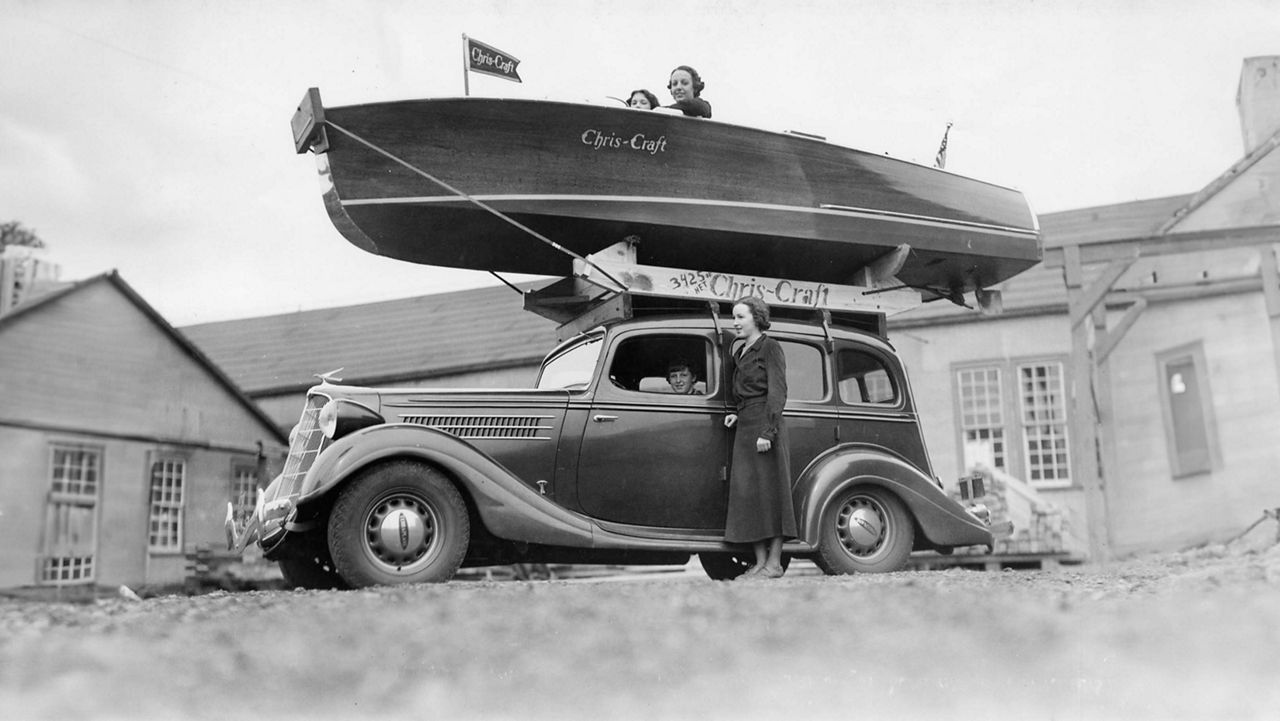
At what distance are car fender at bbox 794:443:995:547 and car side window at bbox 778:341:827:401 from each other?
393 mm

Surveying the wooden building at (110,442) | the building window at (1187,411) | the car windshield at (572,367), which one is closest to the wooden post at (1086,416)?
the building window at (1187,411)

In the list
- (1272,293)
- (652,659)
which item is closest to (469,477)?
(652,659)

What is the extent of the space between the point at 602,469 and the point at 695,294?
1.29 metres

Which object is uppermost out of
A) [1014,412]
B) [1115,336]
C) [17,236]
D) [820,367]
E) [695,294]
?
[1115,336]

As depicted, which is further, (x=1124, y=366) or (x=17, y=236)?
(x=1124, y=366)

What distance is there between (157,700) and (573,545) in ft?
8.98

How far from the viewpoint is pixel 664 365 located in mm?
6547

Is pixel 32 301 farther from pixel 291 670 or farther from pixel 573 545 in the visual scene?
pixel 291 670

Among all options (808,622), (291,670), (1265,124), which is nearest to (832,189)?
(808,622)

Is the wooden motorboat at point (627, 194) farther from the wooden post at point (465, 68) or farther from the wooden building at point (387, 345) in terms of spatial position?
the wooden building at point (387, 345)

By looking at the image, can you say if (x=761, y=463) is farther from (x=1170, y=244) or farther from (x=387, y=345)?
(x=387, y=345)

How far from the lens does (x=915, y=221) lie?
7211 millimetres

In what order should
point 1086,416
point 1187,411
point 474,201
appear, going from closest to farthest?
1. point 474,201
2. point 1086,416
3. point 1187,411

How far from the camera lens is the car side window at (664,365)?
6371mm
